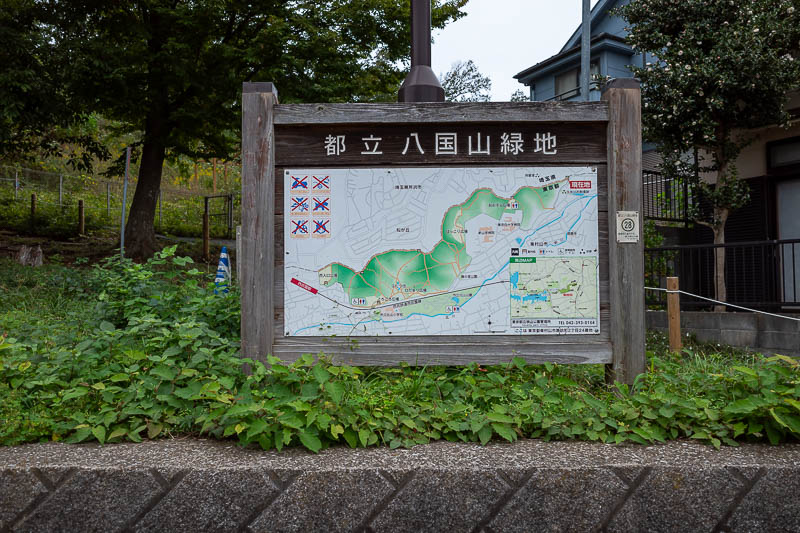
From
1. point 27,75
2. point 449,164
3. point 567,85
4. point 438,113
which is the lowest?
point 449,164

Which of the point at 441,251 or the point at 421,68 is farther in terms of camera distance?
the point at 421,68

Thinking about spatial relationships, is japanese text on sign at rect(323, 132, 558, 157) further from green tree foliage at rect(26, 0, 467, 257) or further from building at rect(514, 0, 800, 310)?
green tree foliage at rect(26, 0, 467, 257)

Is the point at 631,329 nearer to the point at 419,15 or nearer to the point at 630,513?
the point at 630,513

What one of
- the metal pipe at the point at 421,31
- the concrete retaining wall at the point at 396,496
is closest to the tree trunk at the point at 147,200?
the metal pipe at the point at 421,31

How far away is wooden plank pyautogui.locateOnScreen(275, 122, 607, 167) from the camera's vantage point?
347 cm

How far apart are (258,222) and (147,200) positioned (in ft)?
40.1

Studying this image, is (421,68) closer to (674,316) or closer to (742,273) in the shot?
(674,316)

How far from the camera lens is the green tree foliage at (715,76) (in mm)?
8758

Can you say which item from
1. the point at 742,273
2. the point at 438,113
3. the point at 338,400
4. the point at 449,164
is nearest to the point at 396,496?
the point at 338,400

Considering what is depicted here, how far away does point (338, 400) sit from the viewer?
2.72 meters

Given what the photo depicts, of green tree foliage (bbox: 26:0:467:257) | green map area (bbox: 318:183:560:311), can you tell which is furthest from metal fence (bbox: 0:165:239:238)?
green map area (bbox: 318:183:560:311)

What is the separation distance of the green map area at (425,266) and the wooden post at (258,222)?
1.24ft

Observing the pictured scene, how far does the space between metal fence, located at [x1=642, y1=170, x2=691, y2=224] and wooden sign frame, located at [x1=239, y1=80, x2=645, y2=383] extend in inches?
339

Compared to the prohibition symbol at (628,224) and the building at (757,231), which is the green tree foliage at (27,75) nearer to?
the prohibition symbol at (628,224)
